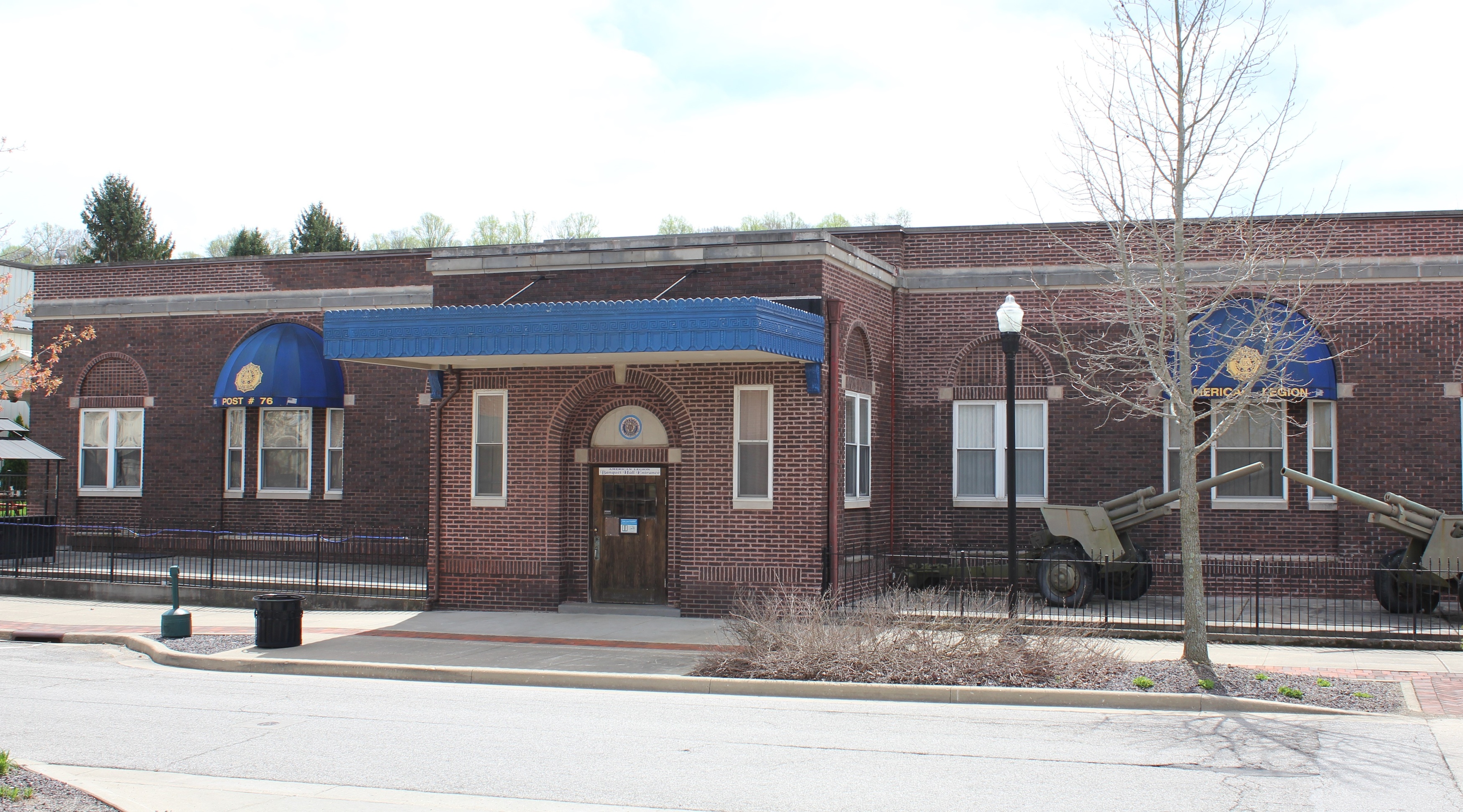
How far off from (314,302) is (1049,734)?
1958 cm

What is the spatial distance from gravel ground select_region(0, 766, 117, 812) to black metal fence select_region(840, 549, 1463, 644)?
10.0 meters

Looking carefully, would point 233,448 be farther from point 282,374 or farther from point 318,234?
point 318,234

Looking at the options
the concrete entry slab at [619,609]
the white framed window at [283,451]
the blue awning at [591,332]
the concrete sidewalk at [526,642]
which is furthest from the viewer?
the white framed window at [283,451]

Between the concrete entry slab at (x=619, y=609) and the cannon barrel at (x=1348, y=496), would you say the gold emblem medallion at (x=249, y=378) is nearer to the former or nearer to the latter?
the concrete entry slab at (x=619, y=609)

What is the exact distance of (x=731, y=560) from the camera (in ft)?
58.2

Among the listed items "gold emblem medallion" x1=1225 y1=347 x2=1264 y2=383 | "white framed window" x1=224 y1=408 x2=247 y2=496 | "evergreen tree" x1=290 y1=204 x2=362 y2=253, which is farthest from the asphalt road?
"evergreen tree" x1=290 y1=204 x2=362 y2=253

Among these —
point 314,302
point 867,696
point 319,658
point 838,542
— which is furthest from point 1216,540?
point 314,302

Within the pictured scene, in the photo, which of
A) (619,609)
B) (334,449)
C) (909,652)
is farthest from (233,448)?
(909,652)

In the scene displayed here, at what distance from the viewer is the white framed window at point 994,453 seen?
70.0 ft

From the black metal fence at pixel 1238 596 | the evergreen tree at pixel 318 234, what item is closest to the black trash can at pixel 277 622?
the black metal fence at pixel 1238 596

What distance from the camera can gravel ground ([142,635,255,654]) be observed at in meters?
15.2

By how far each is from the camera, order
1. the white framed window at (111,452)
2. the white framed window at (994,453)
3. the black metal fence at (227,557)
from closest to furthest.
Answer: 1. the black metal fence at (227,557)
2. the white framed window at (994,453)
3. the white framed window at (111,452)

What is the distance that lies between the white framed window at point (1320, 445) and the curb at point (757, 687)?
9840mm

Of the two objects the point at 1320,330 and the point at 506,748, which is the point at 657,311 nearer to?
the point at 506,748
